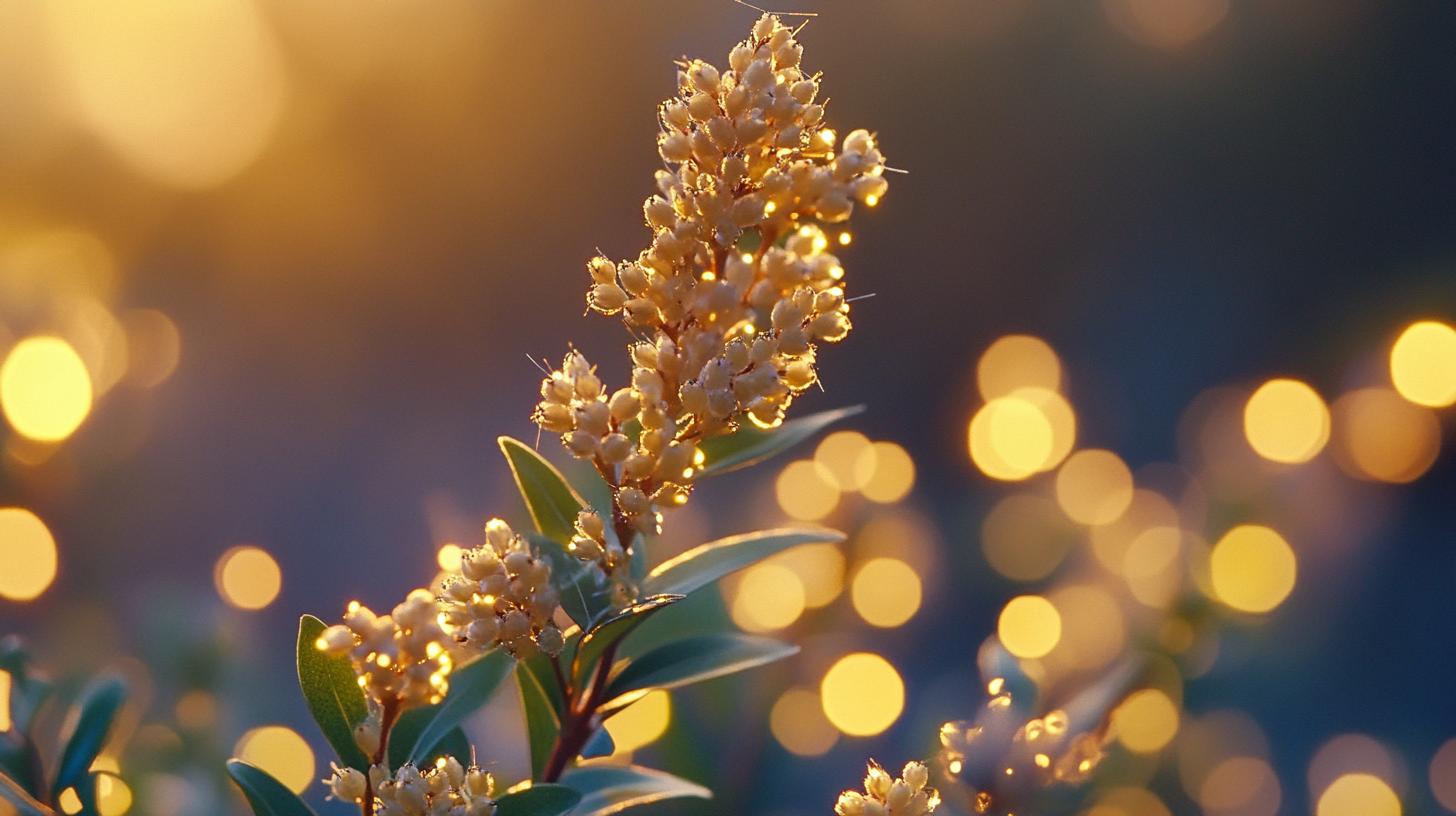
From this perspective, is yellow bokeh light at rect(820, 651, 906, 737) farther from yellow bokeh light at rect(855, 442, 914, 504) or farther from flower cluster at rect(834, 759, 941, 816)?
flower cluster at rect(834, 759, 941, 816)

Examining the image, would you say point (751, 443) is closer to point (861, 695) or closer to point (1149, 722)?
point (1149, 722)

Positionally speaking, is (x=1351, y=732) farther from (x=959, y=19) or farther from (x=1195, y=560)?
(x=959, y=19)

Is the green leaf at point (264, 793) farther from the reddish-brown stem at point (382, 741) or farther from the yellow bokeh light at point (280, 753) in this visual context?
the yellow bokeh light at point (280, 753)

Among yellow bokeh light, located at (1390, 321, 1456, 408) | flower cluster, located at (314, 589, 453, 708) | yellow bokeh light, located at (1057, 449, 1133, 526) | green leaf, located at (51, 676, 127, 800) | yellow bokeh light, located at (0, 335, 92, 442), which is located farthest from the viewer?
yellow bokeh light, located at (1390, 321, 1456, 408)

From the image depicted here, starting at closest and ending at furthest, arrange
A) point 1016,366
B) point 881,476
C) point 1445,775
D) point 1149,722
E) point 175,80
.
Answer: point 1149,722 < point 1445,775 < point 881,476 < point 175,80 < point 1016,366

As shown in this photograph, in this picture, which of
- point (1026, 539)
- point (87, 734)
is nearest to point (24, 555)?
point (87, 734)

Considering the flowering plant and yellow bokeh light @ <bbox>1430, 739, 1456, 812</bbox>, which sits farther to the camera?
yellow bokeh light @ <bbox>1430, 739, 1456, 812</bbox>

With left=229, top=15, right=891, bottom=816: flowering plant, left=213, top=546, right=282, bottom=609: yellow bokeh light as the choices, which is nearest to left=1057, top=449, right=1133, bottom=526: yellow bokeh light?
left=213, top=546, right=282, bottom=609: yellow bokeh light
